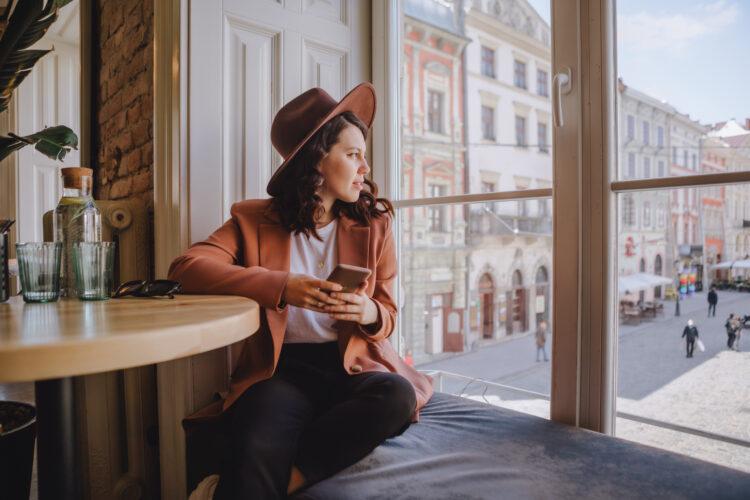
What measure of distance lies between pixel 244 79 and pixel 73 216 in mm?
690

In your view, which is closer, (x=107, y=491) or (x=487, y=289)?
(x=107, y=491)

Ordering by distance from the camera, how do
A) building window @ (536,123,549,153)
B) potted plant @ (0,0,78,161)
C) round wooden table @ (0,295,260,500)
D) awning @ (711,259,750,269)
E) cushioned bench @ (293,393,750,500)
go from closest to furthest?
1. round wooden table @ (0,295,260,500)
2. cushioned bench @ (293,393,750,500)
3. awning @ (711,259,750,269)
4. potted plant @ (0,0,78,161)
5. building window @ (536,123,549,153)

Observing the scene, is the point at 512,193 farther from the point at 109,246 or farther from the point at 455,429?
the point at 109,246

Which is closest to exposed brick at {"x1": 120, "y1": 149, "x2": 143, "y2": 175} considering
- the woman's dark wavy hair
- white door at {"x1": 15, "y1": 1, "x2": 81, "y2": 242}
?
the woman's dark wavy hair

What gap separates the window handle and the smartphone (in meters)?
0.69

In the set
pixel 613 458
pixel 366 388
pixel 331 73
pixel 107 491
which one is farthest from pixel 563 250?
pixel 107 491

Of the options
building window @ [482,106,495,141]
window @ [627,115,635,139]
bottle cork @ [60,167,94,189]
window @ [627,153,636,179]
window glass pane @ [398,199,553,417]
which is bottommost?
window glass pane @ [398,199,553,417]

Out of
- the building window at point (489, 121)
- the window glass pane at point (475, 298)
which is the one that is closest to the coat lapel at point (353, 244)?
the building window at point (489, 121)

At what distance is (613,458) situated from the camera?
97 centimetres

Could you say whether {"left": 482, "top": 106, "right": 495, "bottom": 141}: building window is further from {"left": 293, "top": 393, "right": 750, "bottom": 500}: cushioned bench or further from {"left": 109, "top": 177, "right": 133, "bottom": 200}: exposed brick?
{"left": 293, "top": 393, "right": 750, "bottom": 500}: cushioned bench

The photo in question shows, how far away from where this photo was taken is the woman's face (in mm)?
1312

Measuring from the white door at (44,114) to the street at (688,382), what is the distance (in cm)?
416

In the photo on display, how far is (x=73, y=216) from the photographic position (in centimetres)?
116

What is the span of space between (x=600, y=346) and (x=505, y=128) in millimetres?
6745
